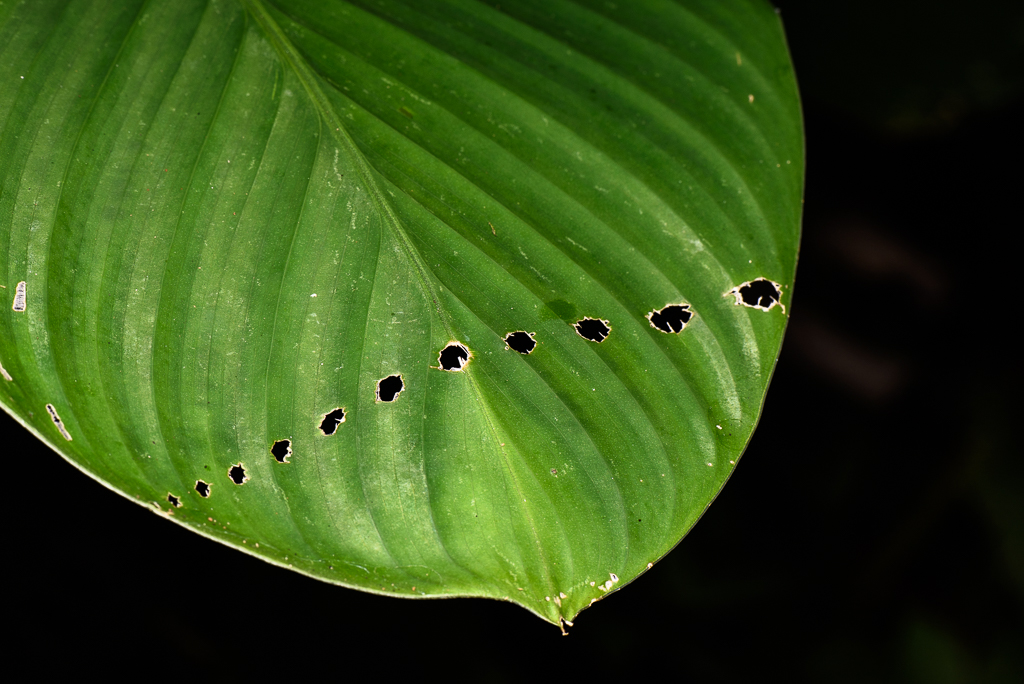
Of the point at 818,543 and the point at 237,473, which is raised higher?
the point at 237,473

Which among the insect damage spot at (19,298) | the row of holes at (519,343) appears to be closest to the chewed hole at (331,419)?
the row of holes at (519,343)

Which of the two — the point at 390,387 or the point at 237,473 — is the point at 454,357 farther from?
the point at 237,473

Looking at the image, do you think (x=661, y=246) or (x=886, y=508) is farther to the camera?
(x=886, y=508)

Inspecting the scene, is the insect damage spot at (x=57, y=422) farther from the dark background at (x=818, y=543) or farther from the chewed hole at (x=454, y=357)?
the dark background at (x=818, y=543)

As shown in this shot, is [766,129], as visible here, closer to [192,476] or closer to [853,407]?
[192,476]

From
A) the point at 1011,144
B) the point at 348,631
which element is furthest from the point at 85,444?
the point at 1011,144

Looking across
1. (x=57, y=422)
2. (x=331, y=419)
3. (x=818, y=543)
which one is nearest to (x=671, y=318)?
(x=331, y=419)
